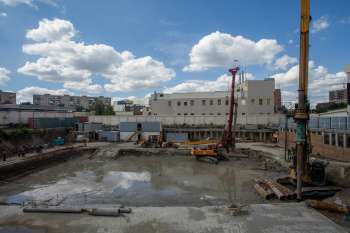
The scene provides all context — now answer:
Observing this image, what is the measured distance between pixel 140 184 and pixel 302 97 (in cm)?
1199

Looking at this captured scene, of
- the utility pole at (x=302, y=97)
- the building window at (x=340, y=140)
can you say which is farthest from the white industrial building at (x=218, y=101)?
the utility pole at (x=302, y=97)

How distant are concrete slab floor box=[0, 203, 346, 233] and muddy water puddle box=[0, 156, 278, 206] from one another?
7.69ft

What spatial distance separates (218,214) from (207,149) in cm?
1525

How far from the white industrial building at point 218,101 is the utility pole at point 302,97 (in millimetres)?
33735

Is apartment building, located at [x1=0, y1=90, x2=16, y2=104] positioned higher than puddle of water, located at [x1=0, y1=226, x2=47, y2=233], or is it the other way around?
apartment building, located at [x1=0, y1=90, x2=16, y2=104]

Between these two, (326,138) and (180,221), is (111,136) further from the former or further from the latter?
(180,221)

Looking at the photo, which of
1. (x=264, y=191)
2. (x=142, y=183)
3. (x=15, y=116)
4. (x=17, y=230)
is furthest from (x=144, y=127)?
(x=17, y=230)

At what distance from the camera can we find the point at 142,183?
17.7m

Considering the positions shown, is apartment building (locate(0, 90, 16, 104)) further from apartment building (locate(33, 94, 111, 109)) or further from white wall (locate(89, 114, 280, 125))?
white wall (locate(89, 114, 280, 125))

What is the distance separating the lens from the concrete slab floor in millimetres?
8836

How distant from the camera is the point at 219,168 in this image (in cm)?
2228

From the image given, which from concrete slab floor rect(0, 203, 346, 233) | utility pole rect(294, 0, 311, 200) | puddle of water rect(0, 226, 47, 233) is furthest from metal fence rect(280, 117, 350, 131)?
puddle of water rect(0, 226, 47, 233)

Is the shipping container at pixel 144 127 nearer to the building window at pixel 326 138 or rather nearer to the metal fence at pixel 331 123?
the metal fence at pixel 331 123

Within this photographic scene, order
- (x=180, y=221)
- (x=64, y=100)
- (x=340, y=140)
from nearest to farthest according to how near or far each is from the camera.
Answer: (x=180, y=221)
(x=340, y=140)
(x=64, y=100)
